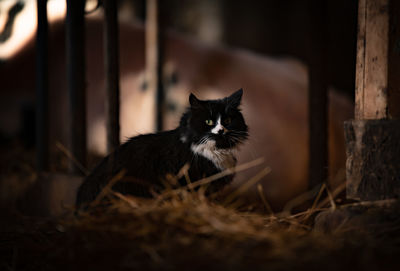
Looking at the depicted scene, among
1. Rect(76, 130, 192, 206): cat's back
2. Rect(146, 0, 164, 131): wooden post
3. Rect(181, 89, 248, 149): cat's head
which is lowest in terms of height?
Rect(76, 130, 192, 206): cat's back

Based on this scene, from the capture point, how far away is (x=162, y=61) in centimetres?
346

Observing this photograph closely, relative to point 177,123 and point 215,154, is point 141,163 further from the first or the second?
point 177,123

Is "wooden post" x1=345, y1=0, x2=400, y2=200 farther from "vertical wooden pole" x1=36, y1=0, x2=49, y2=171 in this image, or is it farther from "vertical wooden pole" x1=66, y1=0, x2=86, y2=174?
"vertical wooden pole" x1=36, y1=0, x2=49, y2=171

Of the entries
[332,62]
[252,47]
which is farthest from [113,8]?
[252,47]

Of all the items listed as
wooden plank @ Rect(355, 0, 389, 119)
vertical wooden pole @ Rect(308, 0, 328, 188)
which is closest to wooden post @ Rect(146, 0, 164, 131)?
vertical wooden pole @ Rect(308, 0, 328, 188)

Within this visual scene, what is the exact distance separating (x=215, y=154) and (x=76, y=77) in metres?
1.08

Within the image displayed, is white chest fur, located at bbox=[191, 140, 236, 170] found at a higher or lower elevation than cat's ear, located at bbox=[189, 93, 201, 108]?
lower

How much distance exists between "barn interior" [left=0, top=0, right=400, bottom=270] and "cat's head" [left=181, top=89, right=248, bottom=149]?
19 centimetres

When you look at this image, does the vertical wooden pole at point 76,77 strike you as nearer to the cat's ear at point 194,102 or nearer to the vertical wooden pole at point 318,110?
the cat's ear at point 194,102

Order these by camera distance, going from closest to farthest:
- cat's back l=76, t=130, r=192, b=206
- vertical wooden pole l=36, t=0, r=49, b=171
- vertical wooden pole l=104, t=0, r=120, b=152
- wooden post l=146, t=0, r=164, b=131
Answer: cat's back l=76, t=130, r=192, b=206 < vertical wooden pole l=104, t=0, r=120, b=152 < vertical wooden pole l=36, t=0, r=49, b=171 < wooden post l=146, t=0, r=164, b=131

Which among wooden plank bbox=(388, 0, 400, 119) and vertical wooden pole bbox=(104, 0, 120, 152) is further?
vertical wooden pole bbox=(104, 0, 120, 152)

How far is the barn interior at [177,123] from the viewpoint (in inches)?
48.2

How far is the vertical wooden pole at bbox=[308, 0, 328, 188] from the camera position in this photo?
Result: 2.41 meters

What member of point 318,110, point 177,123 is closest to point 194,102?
point 318,110
